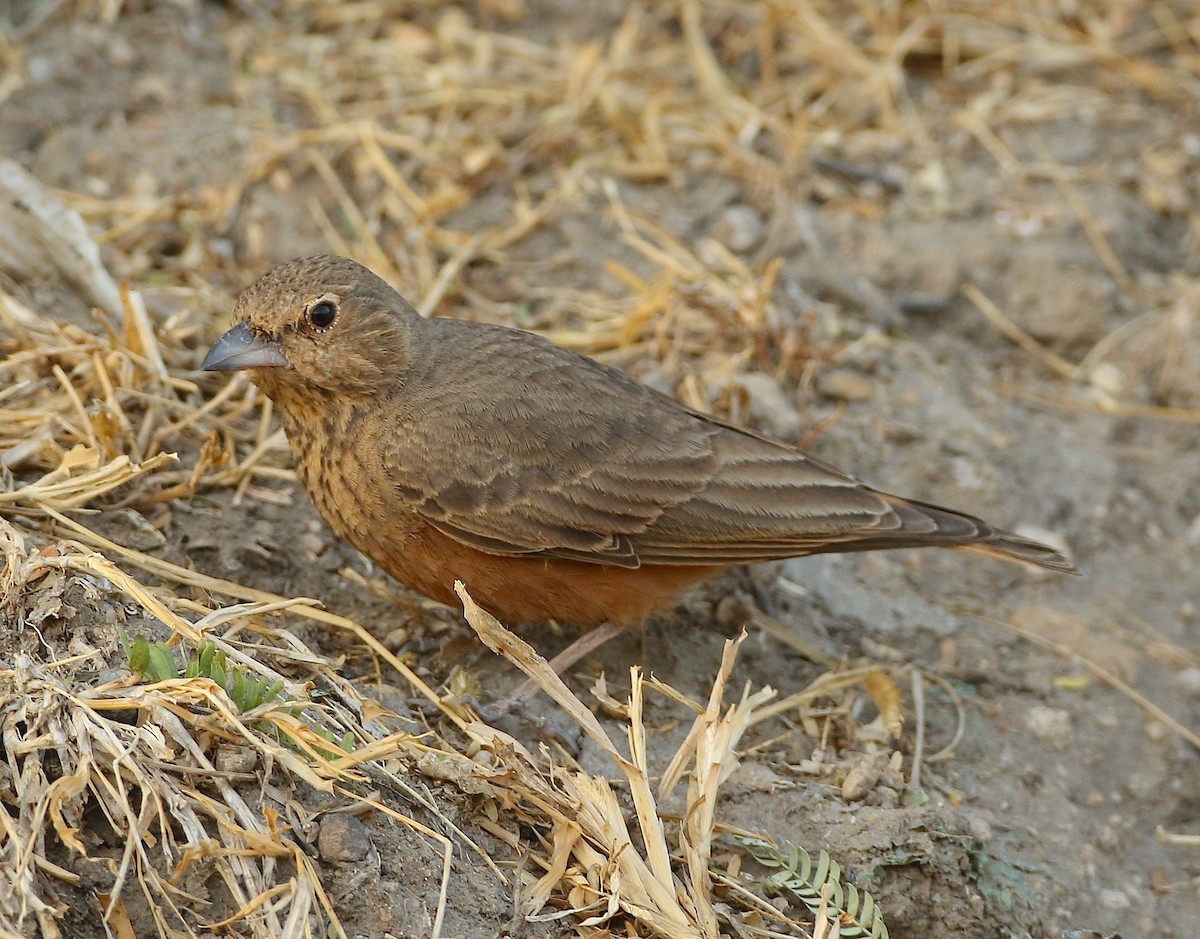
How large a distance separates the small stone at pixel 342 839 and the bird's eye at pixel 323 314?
179 cm

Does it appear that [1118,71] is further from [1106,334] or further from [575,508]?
[575,508]

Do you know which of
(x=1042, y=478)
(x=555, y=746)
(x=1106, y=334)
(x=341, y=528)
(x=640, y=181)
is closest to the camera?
(x=555, y=746)

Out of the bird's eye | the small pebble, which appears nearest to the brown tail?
the small pebble

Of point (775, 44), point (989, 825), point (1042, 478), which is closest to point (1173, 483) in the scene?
point (1042, 478)

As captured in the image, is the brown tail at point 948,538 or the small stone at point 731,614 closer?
the brown tail at point 948,538

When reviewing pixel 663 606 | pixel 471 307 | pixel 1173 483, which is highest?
pixel 471 307

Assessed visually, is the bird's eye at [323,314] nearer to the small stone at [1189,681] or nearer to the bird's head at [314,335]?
the bird's head at [314,335]

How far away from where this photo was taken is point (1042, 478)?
19.7 ft

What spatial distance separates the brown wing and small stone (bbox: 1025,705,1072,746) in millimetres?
573

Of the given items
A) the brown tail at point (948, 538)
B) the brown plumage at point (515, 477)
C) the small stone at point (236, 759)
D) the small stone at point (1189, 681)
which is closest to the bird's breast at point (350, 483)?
the brown plumage at point (515, 477)

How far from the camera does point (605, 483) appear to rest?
15.3 ft

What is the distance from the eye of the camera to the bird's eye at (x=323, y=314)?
4574mm

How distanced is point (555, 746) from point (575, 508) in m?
0.79

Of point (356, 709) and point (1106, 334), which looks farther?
point (1106, 334)
